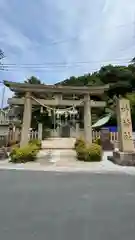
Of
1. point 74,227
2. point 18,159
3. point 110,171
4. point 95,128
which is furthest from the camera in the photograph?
point 95,128

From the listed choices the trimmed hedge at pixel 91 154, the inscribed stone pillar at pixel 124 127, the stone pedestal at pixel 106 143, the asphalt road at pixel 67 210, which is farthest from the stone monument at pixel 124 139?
the stone pedestal at pixel 106 143

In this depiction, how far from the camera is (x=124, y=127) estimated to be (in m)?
12.3

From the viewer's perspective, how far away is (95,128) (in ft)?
81.3

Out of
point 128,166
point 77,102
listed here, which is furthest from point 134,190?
point 77,102

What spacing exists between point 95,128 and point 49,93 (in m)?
9.04

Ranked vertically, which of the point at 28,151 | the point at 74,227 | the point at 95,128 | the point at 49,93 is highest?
the point at 49,93

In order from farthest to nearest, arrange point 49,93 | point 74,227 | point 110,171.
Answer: point 49,93 → point 110,171 → point 74,227

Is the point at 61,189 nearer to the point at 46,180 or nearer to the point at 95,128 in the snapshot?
the point at 46,180

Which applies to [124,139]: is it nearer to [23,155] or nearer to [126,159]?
[126,159]

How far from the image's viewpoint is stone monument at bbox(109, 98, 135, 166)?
35.8ft

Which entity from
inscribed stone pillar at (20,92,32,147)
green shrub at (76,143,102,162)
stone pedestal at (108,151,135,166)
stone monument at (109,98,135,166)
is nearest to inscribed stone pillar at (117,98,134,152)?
stone monument at (109,98,135,166)

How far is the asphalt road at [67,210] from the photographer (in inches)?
127

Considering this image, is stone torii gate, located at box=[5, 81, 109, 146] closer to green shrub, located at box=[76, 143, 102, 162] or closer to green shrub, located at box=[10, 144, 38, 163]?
green shrub, located at box=[10, 144, 38, 163]

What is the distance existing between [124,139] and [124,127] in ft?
2.18
